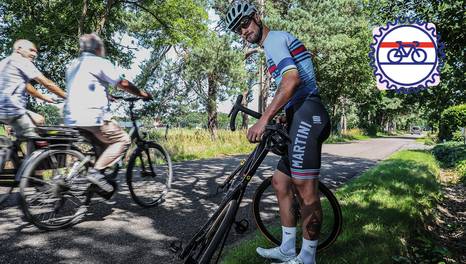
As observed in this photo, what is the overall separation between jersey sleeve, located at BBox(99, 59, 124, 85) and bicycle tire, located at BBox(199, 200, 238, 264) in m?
2.42

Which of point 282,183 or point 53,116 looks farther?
point 53,116

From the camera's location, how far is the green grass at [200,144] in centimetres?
1344

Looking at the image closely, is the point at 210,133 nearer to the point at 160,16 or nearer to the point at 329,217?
the point at 160,16

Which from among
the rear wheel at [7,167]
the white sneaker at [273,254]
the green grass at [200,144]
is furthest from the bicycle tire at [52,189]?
the green grass at [200,144]

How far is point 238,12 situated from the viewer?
114 inches

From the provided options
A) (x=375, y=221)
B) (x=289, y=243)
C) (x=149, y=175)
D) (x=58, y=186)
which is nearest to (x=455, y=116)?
(x=375, y=221)

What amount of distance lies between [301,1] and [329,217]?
1158 inches

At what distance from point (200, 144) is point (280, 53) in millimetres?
13673

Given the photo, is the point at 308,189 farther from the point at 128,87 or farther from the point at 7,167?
the point at 7,167

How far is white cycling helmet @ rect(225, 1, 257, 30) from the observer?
2.87 metres

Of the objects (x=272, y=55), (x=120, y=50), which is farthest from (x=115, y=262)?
(x=120, y=50)

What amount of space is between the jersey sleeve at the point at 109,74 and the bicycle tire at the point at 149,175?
1.12 m

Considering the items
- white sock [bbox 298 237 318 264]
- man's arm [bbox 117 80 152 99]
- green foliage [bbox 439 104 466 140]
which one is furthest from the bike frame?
green foliage [bbox 439 104 466 140]

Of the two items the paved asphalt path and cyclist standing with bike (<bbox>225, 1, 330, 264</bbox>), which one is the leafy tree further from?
cyclist standing with bike (<bbox>225, 1, 330, 264</bbox>)
